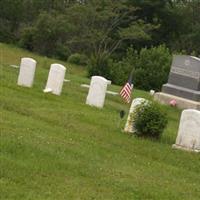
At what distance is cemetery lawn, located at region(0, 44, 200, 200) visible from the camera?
25.2ft

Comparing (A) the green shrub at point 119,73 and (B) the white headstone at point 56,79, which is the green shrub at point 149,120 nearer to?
(B) the white headstone at point 56,79

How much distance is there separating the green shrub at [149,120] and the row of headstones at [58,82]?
437cm

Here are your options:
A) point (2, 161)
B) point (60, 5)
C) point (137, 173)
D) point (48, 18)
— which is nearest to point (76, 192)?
point (2, 161)

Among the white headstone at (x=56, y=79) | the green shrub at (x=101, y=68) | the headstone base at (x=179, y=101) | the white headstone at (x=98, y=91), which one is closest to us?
the white headstone at (x=98, y=91)

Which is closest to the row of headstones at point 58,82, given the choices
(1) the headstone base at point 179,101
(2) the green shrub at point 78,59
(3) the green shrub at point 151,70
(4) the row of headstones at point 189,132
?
(1) the headstone base at point 179,101

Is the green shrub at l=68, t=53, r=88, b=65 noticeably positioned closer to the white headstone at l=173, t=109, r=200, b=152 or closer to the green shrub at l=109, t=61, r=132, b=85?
the green shrub at l=109, t=61, r=132, b=85

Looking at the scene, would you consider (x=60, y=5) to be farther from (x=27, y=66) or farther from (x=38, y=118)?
(x=38, y=118)

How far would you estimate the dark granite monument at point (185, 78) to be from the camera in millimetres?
21531

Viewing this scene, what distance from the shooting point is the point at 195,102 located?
2123 centimetres

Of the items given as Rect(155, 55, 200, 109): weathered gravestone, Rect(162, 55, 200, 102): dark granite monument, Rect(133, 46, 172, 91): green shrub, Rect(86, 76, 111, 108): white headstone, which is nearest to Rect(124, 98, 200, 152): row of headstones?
Rect(86, 76, 111, 108): white headstone

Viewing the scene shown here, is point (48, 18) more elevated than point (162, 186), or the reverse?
point (48, 18)

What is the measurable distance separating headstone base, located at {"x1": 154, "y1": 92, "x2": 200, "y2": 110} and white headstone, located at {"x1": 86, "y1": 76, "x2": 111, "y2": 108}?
528 centimetres

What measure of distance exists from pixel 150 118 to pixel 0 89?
5.12 meters

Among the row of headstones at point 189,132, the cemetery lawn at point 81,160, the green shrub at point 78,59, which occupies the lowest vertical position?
the cemetery lawn at point 81,160
